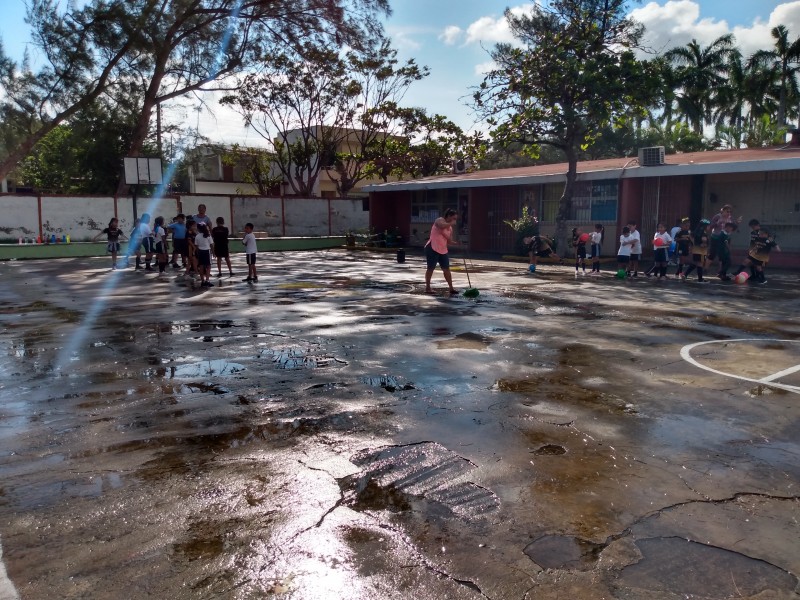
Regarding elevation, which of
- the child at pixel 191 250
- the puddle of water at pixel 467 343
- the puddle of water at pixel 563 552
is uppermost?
the child at pixel 191 250

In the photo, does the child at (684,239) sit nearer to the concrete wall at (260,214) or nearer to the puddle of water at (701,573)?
the puddle of water at (701,573)

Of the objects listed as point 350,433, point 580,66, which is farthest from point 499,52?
point 350,433

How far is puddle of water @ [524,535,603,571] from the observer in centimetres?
304

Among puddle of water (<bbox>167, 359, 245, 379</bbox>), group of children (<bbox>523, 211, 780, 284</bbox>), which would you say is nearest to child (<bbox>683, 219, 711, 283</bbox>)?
group of children (<bbox>523, 211, 780, 284</bbox>)

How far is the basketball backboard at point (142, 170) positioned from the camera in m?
23.2

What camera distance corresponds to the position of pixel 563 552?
3.15 metres

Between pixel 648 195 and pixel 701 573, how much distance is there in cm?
1953

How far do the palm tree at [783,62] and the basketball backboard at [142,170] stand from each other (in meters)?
32.0

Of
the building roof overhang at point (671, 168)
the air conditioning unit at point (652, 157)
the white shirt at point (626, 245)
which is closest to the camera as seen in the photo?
the white shirt at point (626, 245)

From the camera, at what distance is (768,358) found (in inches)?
280

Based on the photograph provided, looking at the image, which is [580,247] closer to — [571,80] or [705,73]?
[571,80]

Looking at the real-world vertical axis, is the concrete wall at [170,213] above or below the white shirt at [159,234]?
above

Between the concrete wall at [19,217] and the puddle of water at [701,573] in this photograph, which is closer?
the puddle of water at [701,573]

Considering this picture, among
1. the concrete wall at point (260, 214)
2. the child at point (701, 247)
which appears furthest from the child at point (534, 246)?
the concrete wall at point (260, 214)
